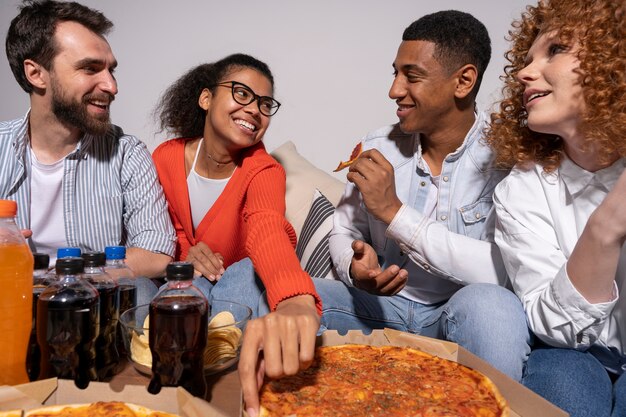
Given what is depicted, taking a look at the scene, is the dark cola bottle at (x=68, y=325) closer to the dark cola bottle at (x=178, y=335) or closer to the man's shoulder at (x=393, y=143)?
the dark cola bottle at (x=178, y=335)

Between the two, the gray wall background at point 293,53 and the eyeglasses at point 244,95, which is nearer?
the eyeglasses at point 244,95

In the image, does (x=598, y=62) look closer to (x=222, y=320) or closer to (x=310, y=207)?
(x=222, y=320)

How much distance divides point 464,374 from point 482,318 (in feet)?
0.72

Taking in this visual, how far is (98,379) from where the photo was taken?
3.77 ft

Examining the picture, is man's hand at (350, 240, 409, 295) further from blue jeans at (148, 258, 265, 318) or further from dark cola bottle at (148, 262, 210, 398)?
dark cola bottle at (148, 262, 210, 398)

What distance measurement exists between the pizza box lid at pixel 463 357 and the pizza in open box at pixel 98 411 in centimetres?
49

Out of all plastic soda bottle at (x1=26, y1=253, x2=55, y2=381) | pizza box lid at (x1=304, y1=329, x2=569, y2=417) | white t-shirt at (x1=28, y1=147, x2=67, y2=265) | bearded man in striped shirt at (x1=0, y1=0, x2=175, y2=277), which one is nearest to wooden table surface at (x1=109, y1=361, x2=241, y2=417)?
plastic soda bottle at (x1=26, y1=253, x2=55, y2=381)

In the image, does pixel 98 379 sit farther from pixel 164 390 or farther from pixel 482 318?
pixel 482 318

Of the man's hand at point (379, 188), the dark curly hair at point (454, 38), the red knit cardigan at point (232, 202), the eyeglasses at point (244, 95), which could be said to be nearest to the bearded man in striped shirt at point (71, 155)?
the red knit cardigan at point (232, 202)

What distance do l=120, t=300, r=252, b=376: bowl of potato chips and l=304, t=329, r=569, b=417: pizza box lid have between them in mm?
241

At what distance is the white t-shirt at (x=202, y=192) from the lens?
2.23 metres

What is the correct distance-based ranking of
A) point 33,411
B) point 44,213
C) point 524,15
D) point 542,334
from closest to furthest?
point 33,411 < point 542,334 < point 524,15 < point 44,213

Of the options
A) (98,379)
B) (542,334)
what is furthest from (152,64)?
(542,334)

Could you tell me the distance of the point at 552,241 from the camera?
148cm
